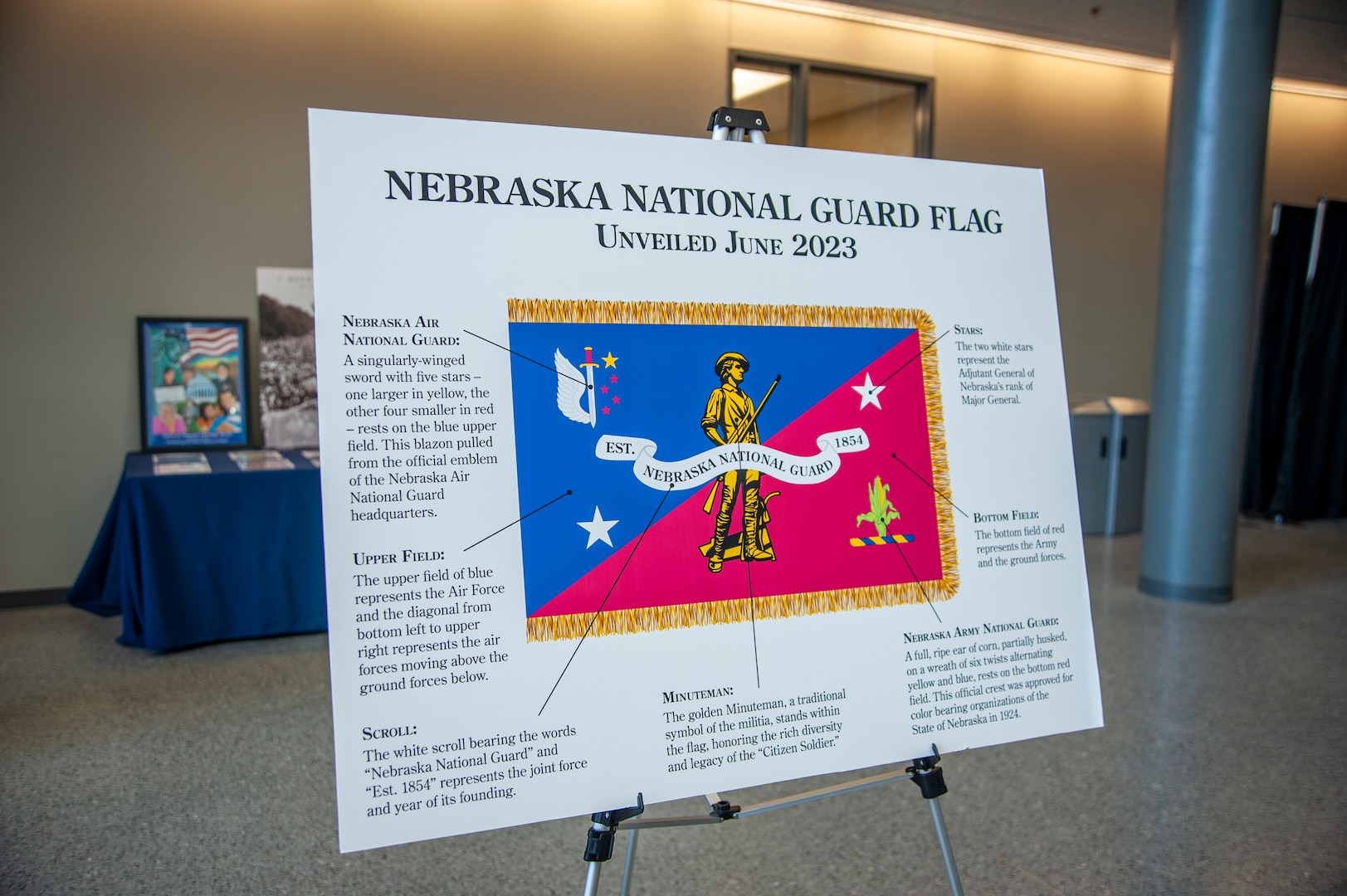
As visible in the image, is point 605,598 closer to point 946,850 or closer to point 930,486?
point 930,486

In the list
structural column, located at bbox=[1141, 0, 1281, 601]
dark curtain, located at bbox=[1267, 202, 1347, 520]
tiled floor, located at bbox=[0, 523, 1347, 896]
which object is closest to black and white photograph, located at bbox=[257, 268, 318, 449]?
tiled floor, located at bbox=[0, 523, 1347, 896]

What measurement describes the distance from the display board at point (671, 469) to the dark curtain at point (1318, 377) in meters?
6.55

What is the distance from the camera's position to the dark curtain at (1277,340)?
630 cm

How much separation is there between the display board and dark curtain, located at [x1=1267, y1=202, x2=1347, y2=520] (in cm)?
655

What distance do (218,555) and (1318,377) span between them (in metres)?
7.50

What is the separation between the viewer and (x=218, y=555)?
3.34 meters

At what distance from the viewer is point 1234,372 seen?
3.87 meters

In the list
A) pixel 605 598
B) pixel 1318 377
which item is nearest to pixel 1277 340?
pixel 1318 377

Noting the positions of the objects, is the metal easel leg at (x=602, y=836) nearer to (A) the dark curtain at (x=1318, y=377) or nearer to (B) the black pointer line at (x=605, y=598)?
(B) the black pointer line at (x=605, y=598)

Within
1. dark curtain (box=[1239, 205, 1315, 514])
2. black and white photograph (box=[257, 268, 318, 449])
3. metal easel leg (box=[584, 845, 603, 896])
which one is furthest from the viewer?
dark curtain (box=[1239, 205, 1315, 514])

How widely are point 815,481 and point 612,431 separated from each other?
11.1 inches

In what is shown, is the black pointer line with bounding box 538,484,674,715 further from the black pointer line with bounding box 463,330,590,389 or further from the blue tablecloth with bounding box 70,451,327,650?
the blue tablecloth with bounding box 70,451,327,650

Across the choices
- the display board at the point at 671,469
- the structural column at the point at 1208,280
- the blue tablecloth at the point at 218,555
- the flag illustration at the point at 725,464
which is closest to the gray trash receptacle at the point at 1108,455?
the structural column at the point at 1208,280

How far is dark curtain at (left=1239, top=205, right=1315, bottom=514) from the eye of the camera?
6.30 m
